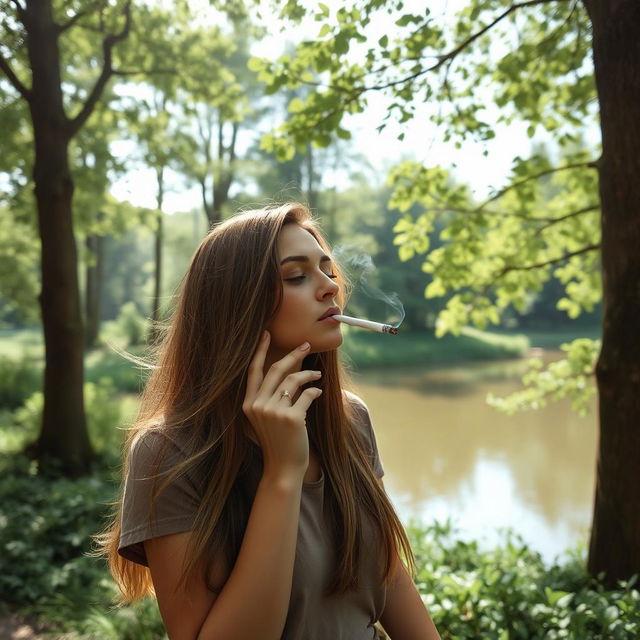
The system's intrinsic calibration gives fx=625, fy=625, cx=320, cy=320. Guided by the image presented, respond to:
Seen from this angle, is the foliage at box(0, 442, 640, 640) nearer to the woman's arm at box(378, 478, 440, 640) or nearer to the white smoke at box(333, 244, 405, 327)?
the woman's arm at box(378, 478, 440, 640)

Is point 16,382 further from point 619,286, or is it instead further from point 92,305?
point 619,286

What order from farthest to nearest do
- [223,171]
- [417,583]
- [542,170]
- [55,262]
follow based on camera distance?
1. [223,171]
2. [55,262]
3. [542,170]
4. [417,583]

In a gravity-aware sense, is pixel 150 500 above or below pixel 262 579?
above

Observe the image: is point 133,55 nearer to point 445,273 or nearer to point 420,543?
point 445,273

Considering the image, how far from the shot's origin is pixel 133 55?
732cm

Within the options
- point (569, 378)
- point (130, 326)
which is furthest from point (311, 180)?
point (569, 378)

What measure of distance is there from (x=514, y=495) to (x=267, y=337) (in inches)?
296

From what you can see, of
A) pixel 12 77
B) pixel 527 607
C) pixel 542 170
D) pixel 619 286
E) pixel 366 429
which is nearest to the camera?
pixel 366 429

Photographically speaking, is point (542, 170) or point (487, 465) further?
point (487, 465)

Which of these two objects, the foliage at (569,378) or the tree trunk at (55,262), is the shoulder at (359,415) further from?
the tree trunk at (55,262)

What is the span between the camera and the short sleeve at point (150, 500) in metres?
1.38

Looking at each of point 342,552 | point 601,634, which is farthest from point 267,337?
point 601,634

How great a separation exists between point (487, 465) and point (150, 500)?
8.87 m

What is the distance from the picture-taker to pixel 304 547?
4.99 feet
